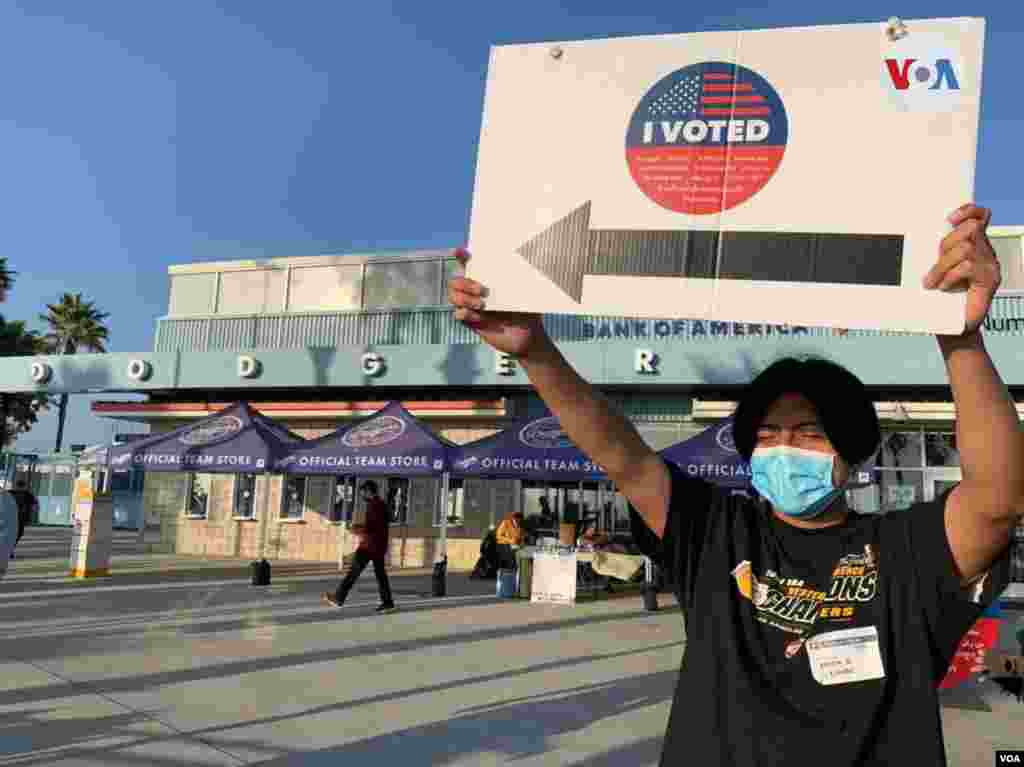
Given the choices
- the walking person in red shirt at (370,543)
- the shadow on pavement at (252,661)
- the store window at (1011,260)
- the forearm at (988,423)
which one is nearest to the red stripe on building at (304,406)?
the walking person in red shirt at (370,543)

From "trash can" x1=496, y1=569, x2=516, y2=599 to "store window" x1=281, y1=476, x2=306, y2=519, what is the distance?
8144mm

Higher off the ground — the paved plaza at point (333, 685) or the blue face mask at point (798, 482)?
the blue face mask at point (798, 482)

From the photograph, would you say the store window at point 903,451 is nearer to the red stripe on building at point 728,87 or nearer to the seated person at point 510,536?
the seated person at point 510,536

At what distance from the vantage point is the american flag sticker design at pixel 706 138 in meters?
1.75

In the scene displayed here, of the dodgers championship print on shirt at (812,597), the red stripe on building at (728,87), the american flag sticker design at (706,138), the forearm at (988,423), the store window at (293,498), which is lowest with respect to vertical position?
the store window at (293,498)

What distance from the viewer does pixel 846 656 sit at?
Result: 5.46 feet

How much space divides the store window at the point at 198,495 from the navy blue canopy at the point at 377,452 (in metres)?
7.65

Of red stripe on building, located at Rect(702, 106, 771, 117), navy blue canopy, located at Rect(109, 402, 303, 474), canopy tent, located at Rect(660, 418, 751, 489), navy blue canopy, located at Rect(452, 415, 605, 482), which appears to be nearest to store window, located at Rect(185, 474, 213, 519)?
navy blue canopy, located at Rect(109, 402, 303, 474)

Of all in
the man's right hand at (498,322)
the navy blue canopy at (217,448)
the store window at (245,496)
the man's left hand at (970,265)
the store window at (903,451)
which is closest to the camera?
the man's left hand at (970,265)

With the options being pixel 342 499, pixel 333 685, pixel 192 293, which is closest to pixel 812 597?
pixel 333 685

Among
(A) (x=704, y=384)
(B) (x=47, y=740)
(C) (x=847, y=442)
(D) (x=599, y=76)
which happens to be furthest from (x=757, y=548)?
(A) (x=704, y=384)

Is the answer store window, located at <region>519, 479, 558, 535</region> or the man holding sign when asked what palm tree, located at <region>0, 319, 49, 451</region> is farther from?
the man holding sign

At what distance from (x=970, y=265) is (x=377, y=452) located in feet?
40.7

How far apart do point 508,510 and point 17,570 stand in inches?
389
